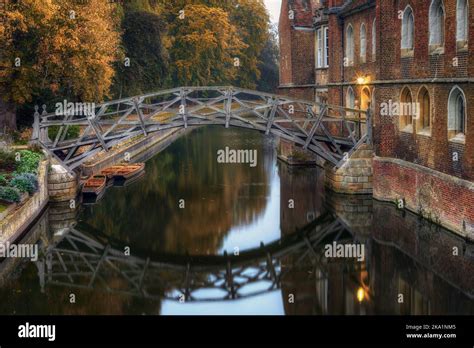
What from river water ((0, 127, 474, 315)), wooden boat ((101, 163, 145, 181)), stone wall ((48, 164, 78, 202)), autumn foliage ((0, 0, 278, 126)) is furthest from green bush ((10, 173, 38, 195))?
wooden boat ((101, 163, 145, 181))

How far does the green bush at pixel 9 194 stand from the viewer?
21.2 metres

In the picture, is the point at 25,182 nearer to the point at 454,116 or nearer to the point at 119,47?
the point at 454,116

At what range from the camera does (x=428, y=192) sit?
71.5 feet

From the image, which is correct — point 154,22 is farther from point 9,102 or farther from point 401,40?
point 401,40

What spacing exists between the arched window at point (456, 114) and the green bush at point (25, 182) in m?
12.0

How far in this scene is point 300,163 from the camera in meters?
35.3

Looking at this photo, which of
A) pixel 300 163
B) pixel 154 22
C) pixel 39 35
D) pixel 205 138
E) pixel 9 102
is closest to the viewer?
pixel 39 35

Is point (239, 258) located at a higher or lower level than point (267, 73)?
lower

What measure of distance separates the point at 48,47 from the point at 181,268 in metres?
14.0

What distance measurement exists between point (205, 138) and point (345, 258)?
119 feet

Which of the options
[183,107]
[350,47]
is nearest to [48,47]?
[183,107]

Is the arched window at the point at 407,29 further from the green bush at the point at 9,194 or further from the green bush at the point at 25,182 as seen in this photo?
the green bush at the point at 9,194

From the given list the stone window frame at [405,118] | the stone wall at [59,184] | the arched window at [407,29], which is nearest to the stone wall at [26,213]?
the stone wall at [59,184]

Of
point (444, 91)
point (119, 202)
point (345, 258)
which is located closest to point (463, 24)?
point (444, 91)
